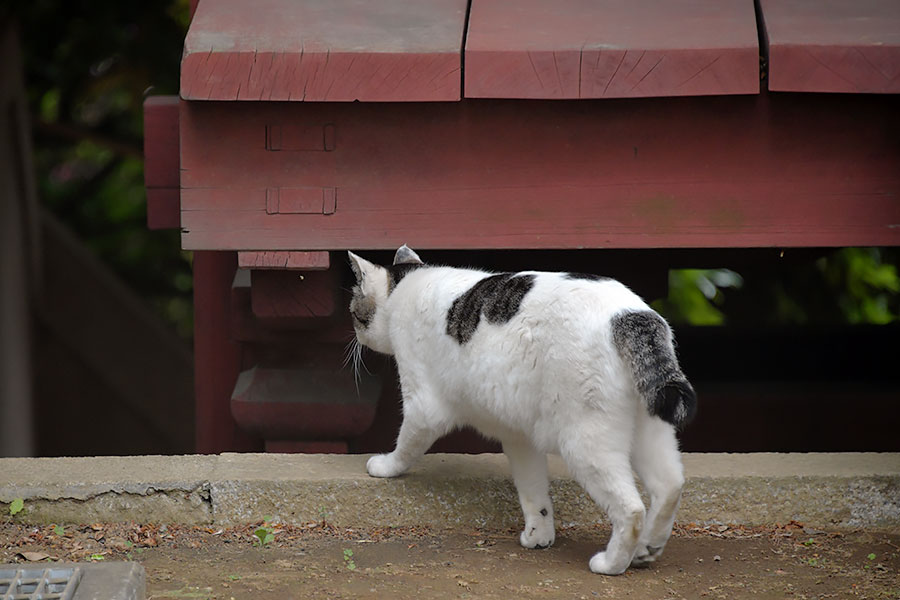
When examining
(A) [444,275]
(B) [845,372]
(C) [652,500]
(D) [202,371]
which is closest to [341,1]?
(A) [444,275]

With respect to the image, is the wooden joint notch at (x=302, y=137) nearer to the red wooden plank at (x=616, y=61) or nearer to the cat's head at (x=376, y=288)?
the cat's head at (x=376, y=288)

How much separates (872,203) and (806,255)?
51.0 inches

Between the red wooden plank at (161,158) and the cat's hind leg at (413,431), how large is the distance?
116 cm

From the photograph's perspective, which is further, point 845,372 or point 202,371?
point 845,372

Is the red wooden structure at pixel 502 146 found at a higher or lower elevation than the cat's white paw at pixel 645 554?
higher

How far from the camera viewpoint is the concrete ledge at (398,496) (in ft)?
10.5

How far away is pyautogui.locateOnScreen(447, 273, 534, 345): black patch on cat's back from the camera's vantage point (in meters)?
2.93

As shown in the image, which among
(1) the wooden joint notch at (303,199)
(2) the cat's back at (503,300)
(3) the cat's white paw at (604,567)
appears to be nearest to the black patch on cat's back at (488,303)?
(2) the cat's back at (503,300)

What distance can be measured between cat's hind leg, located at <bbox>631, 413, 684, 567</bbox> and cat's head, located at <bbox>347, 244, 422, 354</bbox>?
101cm

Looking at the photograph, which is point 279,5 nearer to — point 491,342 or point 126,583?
point 491,342

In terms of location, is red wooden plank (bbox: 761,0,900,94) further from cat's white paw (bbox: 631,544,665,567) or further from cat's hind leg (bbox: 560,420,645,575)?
cat's white paw (bbox: 631,544,665,567)

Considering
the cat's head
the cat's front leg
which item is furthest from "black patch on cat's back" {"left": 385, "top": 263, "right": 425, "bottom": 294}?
the cat's front leg

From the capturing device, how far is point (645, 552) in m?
2.84

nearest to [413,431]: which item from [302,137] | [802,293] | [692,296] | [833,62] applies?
[302,137]
